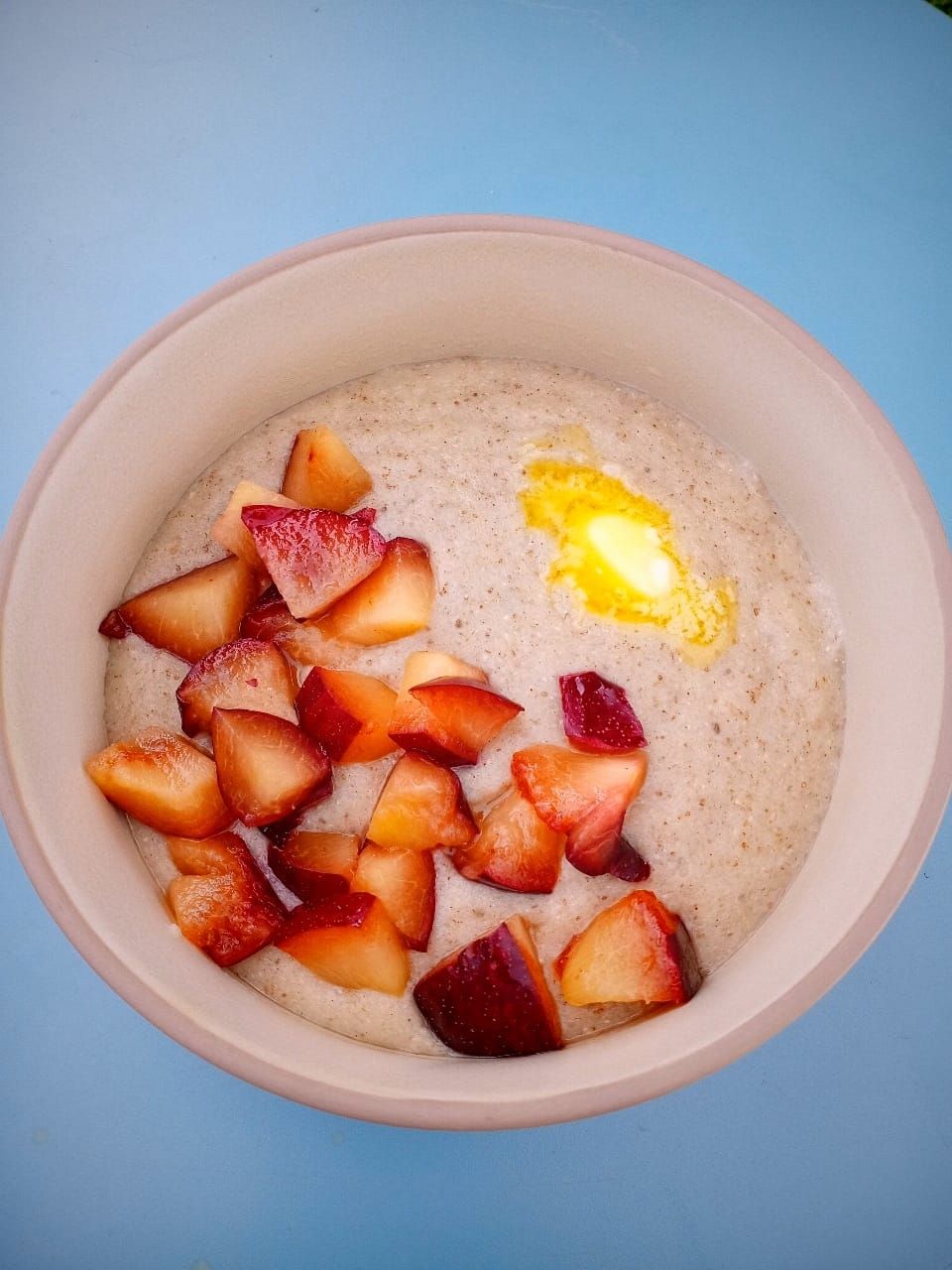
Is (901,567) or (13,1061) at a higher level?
(901,567)

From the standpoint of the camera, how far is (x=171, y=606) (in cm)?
128

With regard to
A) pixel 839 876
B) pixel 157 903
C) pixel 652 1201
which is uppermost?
pixel 839 876

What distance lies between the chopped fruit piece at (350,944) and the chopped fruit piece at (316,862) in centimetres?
2

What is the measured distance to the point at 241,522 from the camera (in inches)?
50.3

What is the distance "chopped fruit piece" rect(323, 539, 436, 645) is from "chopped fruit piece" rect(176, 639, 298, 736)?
0.09m

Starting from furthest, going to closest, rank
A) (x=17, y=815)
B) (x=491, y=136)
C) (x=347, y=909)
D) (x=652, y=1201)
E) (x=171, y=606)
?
(x=491, y=136)
(x=652, y=1201)
(x=171, y=606)
(x=347, y=909)
(x=17, y=815)

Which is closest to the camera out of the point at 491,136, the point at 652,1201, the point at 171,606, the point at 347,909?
the point at 347,909

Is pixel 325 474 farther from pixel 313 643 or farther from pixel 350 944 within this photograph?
pixel 350 944

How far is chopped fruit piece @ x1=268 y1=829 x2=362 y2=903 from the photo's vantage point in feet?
4.01

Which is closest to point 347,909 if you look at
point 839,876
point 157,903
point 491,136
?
point 157,903

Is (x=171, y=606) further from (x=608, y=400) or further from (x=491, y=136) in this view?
(x=491, y=136)

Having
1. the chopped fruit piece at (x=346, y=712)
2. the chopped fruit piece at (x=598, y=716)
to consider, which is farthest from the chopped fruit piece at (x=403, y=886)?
the chopped fruit piece at (x=598, y=716)

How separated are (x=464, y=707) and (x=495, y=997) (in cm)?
30

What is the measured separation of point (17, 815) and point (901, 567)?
3.06ft
